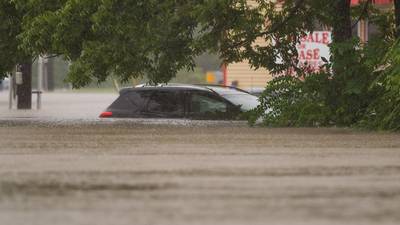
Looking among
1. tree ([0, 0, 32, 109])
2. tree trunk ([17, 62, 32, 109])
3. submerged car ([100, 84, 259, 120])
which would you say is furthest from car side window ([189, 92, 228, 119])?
tree trunk ([17, 62, 32, 109])

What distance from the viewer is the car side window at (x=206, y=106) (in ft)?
64.3

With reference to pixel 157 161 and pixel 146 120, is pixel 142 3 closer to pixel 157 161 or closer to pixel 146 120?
pixel 146 120

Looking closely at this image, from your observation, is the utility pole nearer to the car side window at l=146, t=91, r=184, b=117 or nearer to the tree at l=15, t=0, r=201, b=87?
the car side window at l=146, t=91, r=184, b=117

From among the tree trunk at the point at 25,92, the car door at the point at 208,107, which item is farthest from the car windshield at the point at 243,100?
the tree trunk at the point at 25,92

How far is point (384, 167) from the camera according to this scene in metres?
8.55

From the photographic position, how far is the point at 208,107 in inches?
774

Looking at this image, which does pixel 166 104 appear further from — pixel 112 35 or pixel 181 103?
pixel 112 35

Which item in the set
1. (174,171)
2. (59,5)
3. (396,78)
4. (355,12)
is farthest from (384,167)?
(355,12)

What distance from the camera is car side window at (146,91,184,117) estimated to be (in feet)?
64.9

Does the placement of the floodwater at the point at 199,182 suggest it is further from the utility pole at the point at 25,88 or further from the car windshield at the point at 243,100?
the utility pole at the point at 25,88

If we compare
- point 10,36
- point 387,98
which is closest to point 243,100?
point 10,36

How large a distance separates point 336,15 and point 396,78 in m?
4.51

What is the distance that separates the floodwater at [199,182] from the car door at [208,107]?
738 cm

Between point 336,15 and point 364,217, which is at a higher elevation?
point 336,15
